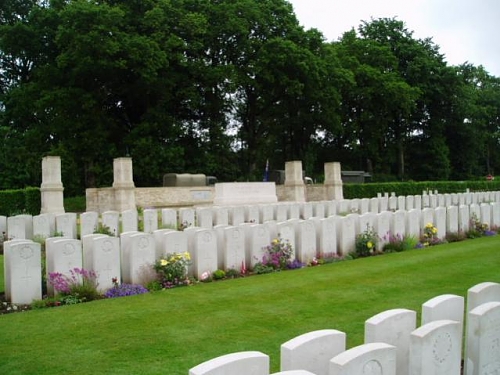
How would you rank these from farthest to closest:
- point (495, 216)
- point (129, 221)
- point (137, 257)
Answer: point (495, 216)
point (129, 221)
point (137, 257)

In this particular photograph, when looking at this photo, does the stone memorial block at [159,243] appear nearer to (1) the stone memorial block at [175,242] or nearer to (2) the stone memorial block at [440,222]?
(1) the stone memorial block at [175,242]

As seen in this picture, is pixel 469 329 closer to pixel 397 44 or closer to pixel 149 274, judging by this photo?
pixel 149 274

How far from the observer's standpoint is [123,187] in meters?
20.5

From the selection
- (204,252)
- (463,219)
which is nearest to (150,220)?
(204,252)

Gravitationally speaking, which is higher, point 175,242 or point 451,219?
point 175,242

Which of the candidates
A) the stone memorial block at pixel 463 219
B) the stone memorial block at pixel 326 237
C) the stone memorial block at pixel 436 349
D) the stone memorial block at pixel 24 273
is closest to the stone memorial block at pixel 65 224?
the stone memorial block at pixel 24 273

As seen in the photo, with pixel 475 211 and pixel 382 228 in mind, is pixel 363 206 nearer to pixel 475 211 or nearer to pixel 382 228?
pixel 475 211

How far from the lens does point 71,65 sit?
26062mm

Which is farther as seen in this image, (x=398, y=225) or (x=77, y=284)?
(x=398, y=225)

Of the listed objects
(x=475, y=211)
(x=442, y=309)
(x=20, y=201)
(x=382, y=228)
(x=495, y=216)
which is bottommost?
(x=495, y=216)

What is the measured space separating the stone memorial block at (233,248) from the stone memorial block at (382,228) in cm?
345

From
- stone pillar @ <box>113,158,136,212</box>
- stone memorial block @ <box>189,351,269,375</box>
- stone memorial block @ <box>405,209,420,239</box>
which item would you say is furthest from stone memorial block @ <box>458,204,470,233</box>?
stone pillar @ <box>113,158,136,212</box>

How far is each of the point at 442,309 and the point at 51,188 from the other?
58.3ft

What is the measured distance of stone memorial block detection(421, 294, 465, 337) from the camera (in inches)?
131
